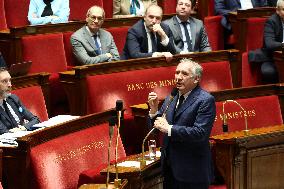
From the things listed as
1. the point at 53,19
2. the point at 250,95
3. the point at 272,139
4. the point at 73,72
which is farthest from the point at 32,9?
the point at 272,139

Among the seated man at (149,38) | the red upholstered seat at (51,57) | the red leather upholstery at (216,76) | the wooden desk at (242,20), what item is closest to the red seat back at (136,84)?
the red leather upholstery at (216,76)

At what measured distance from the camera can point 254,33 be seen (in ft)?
10.6

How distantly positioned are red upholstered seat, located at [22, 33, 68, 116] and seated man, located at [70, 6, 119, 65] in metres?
0.09

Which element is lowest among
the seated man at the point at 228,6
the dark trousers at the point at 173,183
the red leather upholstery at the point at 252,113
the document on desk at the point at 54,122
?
the dark trousers at the point at 173,183

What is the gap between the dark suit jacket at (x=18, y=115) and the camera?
2158 millimetres

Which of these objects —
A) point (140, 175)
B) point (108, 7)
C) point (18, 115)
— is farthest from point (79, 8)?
point (140, 175)

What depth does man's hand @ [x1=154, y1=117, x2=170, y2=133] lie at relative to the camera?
1887 mm

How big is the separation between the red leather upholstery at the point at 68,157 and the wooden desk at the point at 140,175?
0.50 ft

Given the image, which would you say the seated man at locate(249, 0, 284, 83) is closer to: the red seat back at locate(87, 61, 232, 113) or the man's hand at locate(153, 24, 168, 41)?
the red seat back at locate(87, 61, 232, 113)

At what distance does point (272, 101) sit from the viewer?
2.51 m

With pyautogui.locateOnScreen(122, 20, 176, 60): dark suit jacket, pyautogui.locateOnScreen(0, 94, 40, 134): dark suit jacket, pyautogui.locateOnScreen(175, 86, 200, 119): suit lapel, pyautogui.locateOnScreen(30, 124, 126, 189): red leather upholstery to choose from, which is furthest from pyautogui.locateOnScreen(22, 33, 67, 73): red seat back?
pyautogui.locateOnScreen(175, 86, 200, 119): suit lapel

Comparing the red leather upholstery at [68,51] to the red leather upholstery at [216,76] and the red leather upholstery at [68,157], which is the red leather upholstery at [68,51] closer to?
the red leather upholstery at [216,76]

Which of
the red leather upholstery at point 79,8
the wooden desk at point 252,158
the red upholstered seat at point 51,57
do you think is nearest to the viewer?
the wooden desk at point 252,158

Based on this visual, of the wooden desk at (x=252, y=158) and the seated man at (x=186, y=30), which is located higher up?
the seated man at (x=186, y=30)
